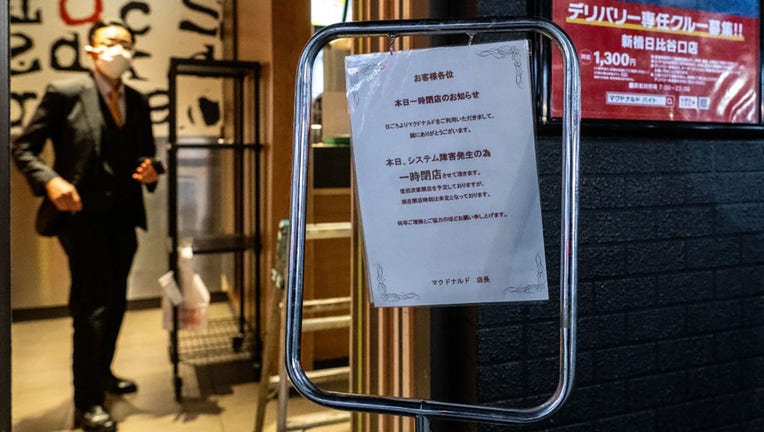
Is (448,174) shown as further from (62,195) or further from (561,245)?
(62,195)

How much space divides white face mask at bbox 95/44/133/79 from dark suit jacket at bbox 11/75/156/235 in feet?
0.29

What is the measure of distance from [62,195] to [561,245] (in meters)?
2.05

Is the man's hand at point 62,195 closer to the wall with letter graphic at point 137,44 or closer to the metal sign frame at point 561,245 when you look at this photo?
the metal sign frame at point 561,245

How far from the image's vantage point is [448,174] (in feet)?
2.97

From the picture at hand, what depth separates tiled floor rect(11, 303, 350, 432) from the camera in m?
2.50

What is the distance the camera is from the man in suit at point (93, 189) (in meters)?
2.38

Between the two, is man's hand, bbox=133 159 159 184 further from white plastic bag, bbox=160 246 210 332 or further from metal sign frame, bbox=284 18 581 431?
metal sign frame, bbox=284 18 581 431

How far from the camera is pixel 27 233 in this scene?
3.94 meters

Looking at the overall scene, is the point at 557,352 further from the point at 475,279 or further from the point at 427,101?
the point at 427,101

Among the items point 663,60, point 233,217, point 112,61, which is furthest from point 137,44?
point 663,60

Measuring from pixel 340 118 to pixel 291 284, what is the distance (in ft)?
3.80

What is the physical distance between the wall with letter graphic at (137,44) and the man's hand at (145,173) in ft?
Result: 5.17

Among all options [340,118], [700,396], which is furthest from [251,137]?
[700,396]

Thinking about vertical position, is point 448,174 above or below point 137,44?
below
